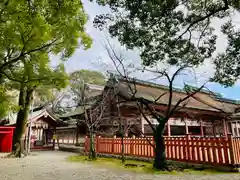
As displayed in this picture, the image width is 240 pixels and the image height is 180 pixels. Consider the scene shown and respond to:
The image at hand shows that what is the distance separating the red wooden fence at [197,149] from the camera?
294 inches

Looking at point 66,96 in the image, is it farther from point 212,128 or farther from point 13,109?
point 13,109

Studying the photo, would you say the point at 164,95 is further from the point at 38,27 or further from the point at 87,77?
the point at 87,77

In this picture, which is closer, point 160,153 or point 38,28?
point 38,28

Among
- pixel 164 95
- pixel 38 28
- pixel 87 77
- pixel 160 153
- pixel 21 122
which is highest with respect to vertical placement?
pixel 87 77

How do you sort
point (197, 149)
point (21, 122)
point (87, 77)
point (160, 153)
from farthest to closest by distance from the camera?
point (87, 77)
point (21, 122)
point (197, 149)
point (160, 153)

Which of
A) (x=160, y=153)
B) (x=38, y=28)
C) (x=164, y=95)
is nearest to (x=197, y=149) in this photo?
(x=160, y=153)

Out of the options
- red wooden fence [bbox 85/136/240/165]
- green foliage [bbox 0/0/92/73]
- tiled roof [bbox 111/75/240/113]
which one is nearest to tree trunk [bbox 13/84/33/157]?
tiled roof [bbox 111/75/240/113]

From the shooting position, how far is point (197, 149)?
27.9ft

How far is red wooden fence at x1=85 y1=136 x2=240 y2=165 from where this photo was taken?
294 inches

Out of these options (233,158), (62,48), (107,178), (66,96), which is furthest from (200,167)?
(66,96)

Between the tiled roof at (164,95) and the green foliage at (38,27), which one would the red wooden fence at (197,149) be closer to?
the tiled roof at (164,95)

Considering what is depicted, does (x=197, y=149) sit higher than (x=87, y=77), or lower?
lower

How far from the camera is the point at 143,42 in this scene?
7.98 meters

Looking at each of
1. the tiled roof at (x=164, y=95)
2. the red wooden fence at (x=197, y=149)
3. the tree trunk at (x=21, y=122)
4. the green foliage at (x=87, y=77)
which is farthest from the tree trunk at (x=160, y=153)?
the green foliage at (x=87, y=77)
